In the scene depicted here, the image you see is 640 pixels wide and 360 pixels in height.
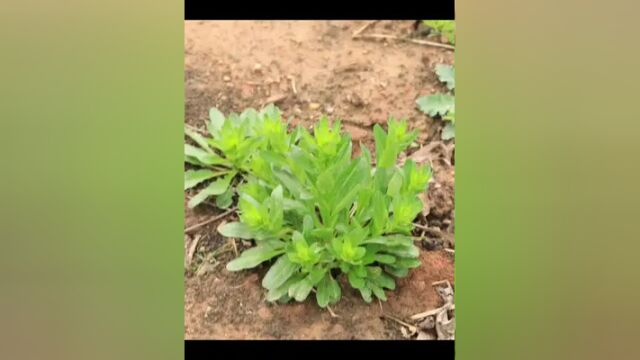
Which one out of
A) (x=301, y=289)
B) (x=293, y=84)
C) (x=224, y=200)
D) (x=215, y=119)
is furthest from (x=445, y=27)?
(x=301, y=289)

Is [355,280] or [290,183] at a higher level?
[290,183]

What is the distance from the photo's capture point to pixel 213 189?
1.92 metres

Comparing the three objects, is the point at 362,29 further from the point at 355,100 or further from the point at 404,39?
the point at 355,100

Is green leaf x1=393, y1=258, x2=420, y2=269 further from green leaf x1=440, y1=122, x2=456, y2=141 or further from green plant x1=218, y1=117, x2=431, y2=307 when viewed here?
green leaf x1=440, y1=122, x2=456, y2=141

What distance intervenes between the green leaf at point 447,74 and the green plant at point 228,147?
0.57 meters

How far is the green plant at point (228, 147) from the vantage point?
1823 millimetres

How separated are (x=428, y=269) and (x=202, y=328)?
0.65m

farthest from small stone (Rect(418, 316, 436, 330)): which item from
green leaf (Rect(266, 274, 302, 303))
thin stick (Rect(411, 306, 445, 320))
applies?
green leaf (Rect(266, 274, 302, 303))

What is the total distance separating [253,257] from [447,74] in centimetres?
90

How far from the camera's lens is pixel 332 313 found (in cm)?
175

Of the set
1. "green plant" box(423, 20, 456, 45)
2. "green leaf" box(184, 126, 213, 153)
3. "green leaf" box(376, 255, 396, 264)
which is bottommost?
"green leaf" box(376, 255, 396, 264)

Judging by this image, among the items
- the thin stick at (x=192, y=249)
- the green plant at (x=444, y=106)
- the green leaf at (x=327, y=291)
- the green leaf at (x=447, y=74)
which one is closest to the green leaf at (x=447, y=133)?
the green plant at (x=444, y=106)

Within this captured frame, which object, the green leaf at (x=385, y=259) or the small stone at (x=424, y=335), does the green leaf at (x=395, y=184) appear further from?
the small stone at (x=424, y=335)

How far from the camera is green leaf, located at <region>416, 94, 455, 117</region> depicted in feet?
6.83
